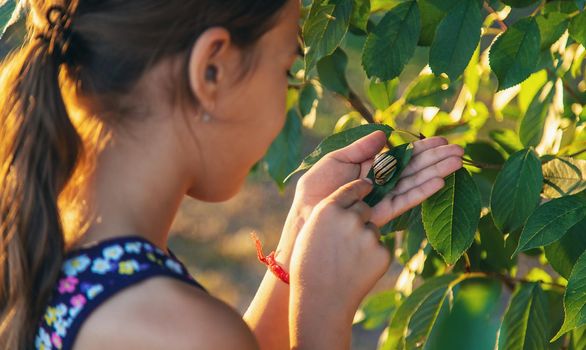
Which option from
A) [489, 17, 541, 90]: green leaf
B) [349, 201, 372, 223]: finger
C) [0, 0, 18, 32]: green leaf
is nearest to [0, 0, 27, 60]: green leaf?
[0, 0, 18, 32]: green leaf

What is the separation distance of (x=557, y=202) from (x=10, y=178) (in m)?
0.60

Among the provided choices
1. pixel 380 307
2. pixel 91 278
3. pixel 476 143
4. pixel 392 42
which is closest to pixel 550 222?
pixel 392 42

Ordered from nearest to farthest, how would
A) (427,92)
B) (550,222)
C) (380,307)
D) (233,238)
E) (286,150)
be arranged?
1. (550,222)
2. (427,92)
3. (286,150)
4. (380,307)
5. (233,238)

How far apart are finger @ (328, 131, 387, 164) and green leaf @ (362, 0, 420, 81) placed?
0.25ft

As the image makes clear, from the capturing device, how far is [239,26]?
1.26 meters

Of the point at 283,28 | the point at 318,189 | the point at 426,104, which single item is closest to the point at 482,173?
the point at 426,104

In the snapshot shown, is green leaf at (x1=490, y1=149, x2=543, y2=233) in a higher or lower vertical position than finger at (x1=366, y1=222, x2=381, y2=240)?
lower

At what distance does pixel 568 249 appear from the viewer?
4.40 ft

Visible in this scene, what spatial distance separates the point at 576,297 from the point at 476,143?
467mm

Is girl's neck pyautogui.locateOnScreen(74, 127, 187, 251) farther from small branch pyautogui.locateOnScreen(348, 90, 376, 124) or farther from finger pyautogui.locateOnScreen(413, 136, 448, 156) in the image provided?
small branch pyautogui.locateOnScreen(348, 90, 376, 124)

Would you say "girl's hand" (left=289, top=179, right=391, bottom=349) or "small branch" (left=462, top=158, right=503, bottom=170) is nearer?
"girl's hand" (left=289, top=179, right=391, bottom=349)

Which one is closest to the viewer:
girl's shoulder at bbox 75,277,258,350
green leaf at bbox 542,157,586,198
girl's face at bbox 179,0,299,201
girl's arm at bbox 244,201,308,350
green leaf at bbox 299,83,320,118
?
girl's shoulder at bbox 75,277,258,350

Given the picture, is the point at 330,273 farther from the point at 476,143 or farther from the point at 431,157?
the point at 476,143

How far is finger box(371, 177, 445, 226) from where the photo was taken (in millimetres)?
1318
